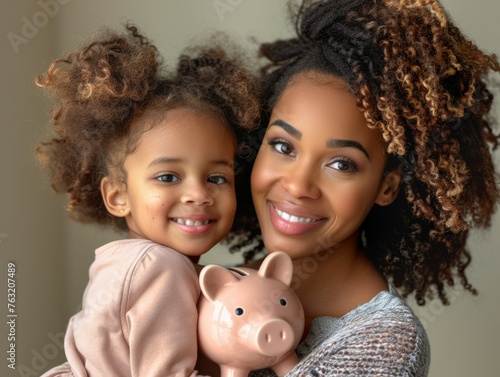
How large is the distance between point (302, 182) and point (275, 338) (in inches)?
13.6

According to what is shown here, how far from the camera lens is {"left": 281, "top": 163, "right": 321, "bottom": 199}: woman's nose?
1581 mm

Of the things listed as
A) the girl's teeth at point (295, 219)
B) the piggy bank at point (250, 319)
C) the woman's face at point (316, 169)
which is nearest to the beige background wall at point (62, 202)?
the woman's face at point (316, 169)

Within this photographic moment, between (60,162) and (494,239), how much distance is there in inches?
51.7

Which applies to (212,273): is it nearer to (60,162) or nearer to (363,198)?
(363,198)

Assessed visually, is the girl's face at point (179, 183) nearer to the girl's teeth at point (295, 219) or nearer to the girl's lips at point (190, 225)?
the girl's lips at point (190, 225)

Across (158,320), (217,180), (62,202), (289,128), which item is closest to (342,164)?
(289,128)

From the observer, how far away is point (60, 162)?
1.88 meters

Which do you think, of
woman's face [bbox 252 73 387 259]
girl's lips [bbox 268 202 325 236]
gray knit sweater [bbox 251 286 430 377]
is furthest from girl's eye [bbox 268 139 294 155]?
gray knit sweater [bbox 251 286 430 377]

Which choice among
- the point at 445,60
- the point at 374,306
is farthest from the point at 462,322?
the point at 445,60

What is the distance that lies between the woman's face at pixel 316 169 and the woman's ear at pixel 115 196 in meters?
0.26

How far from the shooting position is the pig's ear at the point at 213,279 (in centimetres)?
140

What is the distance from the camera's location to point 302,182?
1581mm

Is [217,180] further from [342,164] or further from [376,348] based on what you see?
[376,348]

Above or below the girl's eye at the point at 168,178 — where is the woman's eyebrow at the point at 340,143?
above
